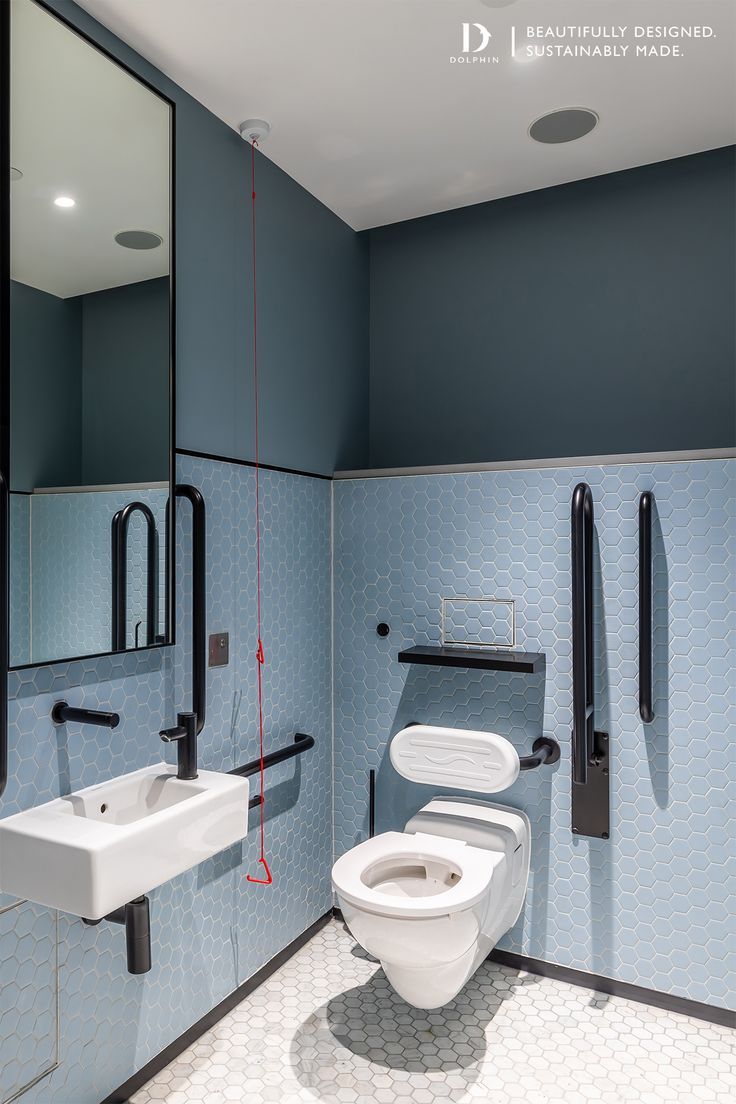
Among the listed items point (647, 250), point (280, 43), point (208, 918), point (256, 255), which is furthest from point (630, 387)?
point (208, 918)

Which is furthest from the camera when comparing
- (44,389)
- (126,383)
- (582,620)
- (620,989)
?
(620,989)

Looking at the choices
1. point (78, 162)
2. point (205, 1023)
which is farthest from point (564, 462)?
point (205, 1023)

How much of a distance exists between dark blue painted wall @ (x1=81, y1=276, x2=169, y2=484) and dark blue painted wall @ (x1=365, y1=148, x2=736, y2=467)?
1269 mm

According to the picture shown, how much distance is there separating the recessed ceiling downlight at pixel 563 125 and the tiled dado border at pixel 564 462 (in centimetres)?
97

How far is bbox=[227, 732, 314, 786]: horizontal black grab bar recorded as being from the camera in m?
2.14

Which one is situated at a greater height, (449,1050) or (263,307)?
(263,307)

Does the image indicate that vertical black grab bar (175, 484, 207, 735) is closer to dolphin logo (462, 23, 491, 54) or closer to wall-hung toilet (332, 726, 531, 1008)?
wall-hung toilet (332, 726, 531, 1008)

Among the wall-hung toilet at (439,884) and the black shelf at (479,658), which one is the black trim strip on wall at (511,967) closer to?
the wall-hung toilet at (439,884)

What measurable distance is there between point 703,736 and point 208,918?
1.47 m

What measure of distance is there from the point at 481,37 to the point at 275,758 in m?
2.02

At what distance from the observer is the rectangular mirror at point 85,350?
150 cm

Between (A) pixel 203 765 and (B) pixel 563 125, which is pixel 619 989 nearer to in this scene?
(A) pixel 203 765

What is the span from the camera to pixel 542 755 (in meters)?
2.22

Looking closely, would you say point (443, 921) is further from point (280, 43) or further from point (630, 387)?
point (280, 43)
